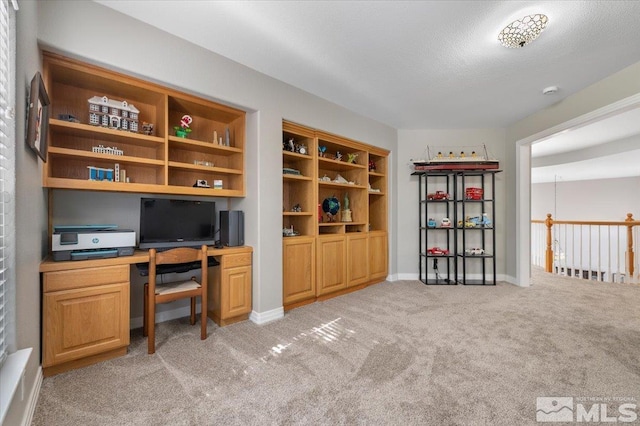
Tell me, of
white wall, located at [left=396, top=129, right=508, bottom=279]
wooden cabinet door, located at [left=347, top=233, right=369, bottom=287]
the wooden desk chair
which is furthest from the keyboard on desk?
white wall, located at [left=396, top=129, right=508, bottom=279]

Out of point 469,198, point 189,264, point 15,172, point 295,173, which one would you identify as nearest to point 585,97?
point 469,198

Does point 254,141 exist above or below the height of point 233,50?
below

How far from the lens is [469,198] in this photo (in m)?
4.26

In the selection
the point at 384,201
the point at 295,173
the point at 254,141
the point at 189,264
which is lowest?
the point at 189,264

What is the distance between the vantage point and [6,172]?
126cm

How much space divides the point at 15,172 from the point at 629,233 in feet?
24.7

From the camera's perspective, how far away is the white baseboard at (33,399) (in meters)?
1.36

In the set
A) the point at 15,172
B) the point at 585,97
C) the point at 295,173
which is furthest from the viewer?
the point at 295,173

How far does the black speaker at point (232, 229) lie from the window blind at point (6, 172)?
61.3 inches

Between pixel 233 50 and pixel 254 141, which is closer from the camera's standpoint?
pixel 233 50

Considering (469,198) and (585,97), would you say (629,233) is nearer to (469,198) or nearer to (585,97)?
(469,198)

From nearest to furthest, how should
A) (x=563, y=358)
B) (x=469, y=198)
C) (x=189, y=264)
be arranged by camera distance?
(x=563, y=358) < (x=189, y=264) < (x=469, y=198)

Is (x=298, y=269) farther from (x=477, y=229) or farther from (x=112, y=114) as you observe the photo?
(x=477, y=229)

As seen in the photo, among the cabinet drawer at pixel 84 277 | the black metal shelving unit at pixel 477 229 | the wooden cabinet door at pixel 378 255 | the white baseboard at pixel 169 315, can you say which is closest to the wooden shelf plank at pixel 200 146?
the cabinet drawer at pixel 84 277
